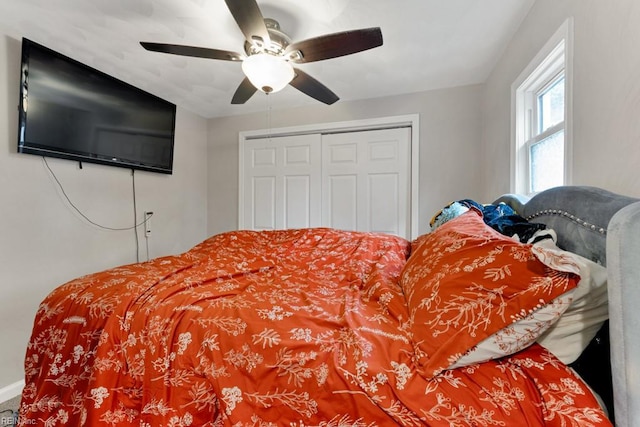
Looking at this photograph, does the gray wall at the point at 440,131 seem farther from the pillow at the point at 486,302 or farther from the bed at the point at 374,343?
the pillow at the point at 486,302

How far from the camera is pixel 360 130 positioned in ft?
9.97

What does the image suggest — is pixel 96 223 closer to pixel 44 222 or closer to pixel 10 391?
pixel 44 222

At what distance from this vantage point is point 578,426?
579 millimetres

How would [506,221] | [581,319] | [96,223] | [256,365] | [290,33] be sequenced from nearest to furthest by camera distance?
[581,319] < [256,365] < [506,221] < [290,33] < [96,223]

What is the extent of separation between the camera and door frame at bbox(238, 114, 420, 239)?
2814 mm

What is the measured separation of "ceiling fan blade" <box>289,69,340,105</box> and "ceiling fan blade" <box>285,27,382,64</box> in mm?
217

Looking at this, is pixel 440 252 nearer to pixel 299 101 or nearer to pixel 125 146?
pixel 299 101

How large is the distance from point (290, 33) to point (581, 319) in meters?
2.07

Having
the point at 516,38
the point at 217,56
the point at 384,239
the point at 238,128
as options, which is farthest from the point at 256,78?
the point at 238,128

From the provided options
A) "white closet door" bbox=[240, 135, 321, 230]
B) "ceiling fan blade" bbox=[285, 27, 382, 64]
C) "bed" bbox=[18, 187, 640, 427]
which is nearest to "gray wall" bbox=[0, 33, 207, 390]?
"white closet door" bbox=[240, 135, 321, 230]

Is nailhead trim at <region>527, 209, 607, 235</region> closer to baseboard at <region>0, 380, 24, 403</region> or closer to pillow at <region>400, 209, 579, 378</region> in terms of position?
pillow at <region>400, 209, 579, 378</region>

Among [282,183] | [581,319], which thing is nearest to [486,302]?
[581,319]

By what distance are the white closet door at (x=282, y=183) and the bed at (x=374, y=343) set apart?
1.99 m

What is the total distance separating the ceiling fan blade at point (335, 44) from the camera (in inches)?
53.1
